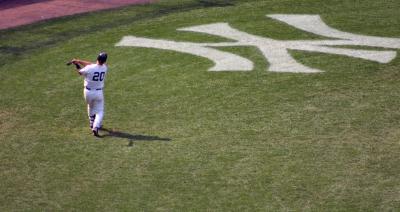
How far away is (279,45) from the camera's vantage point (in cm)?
1928

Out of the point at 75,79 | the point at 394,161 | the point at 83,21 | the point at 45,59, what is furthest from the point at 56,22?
the point at 394,161

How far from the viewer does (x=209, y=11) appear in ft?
73.0

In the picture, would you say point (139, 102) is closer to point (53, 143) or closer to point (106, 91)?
point (106, 91)

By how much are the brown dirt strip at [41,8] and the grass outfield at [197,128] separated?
4.47 feet

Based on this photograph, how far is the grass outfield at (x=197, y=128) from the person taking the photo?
12.2m

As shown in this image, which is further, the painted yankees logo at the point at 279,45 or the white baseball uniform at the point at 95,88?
the painted yankees logo at the point at 279,45

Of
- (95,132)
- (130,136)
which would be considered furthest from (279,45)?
(95,132)

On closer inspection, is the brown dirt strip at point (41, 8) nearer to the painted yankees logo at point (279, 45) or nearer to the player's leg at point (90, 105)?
the painted yankees logo at point (279, 45)

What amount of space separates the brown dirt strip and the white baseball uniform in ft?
27.8

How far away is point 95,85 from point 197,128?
2165 millimetres

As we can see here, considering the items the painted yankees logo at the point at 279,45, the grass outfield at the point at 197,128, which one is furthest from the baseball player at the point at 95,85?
the painted yankees logo at the point at 279,45

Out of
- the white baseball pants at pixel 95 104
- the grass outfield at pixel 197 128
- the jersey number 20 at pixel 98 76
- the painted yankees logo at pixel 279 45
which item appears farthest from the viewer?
the painted yankees logo at pixel 279 45

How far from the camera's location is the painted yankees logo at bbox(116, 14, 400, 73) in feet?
59.4

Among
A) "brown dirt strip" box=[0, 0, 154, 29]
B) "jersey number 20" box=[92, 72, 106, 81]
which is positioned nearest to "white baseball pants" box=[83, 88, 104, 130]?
"jersey number 20" box=[92, 72, 106, 81]
